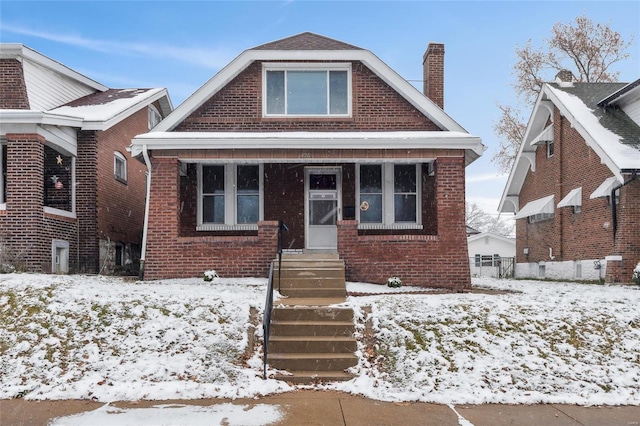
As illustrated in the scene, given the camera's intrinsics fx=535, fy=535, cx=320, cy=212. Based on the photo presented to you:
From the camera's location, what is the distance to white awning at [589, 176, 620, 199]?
14.3 m

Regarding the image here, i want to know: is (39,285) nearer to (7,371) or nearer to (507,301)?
(7,371)

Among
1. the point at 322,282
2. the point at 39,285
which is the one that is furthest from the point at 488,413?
the point at 39,285

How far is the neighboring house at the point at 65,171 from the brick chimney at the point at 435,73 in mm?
8563

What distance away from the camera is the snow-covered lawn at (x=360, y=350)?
6227mm

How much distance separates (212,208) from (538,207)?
1175cm

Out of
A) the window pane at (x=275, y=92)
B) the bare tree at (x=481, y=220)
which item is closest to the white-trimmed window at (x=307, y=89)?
the window pane at (x=275, y=92)

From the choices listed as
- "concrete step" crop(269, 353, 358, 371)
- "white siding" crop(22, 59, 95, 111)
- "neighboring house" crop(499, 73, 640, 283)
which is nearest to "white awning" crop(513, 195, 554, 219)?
Result: "neighboring house" crop(499, 73, 640, 283)

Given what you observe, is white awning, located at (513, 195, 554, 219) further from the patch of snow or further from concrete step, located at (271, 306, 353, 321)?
the patch of snow

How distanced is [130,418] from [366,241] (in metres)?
7.09

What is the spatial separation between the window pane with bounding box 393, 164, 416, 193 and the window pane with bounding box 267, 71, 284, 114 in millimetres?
3355

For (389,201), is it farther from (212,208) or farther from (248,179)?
(212,208)

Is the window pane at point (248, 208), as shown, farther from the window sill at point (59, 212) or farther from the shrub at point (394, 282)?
the window sill at point (59, 212)

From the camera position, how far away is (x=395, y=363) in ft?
22.5

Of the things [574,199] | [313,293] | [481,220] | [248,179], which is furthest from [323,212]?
[481,220]
